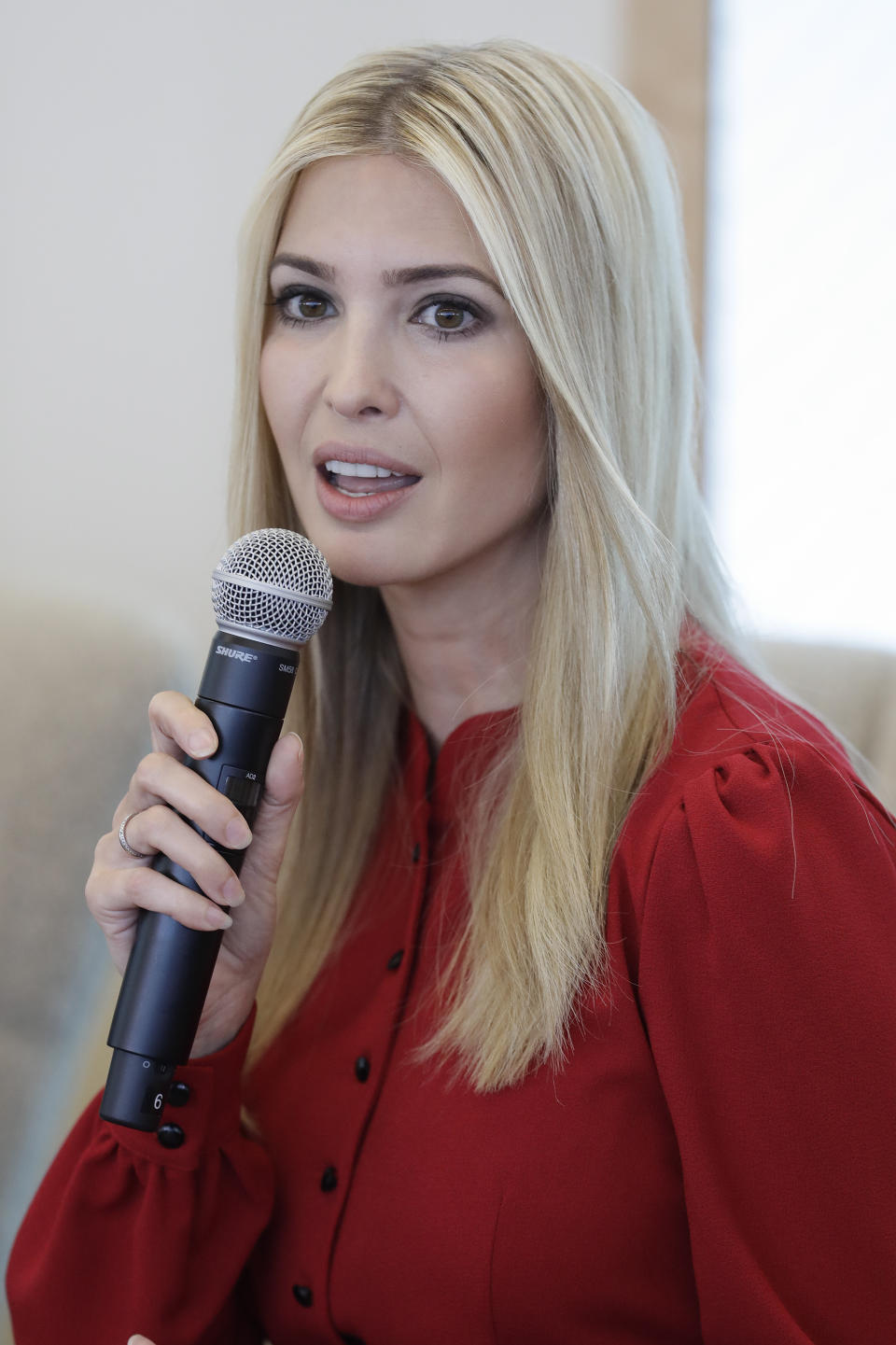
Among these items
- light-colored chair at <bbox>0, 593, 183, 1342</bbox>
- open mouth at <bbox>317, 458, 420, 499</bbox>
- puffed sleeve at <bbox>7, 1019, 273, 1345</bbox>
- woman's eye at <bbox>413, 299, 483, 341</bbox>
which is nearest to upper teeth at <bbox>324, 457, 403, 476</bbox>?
open mouth at <bbox>317, 458, 420, 499</bbox>

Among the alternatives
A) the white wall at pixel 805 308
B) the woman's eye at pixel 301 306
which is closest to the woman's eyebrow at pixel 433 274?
the woman's eye at pixel 301 306

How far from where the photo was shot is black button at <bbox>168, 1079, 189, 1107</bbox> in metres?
1.02

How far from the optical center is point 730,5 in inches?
72.3

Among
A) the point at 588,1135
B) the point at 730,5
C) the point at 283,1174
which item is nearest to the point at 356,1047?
the point at 283,1174

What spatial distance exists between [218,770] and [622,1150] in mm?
418

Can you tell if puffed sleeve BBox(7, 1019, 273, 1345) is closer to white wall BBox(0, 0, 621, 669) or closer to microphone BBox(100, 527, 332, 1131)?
microphone BBox(100, 527, 332, 1131)

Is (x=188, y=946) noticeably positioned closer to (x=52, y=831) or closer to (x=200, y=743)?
(x=200, y=743)

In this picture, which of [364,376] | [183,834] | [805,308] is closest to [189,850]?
[183,834]

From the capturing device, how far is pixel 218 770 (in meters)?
0.79

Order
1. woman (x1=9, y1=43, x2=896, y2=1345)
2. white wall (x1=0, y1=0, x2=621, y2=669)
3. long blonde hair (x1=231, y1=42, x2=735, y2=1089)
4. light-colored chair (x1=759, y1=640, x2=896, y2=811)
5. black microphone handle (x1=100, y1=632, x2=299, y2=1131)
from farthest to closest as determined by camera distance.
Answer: white wall (x1=0, y1=0, x2=621, y2=669)
light-colored chair (x1=759, y1=640, x2=896, y2=811)
long blonde hair (x1=231, y1=42, x2=735, y2=1089)
woman (x1=9, y1=43, x2=896, y2=1345)
black microphone handle (x1=100, y1=632, x2=299, y2=1131)

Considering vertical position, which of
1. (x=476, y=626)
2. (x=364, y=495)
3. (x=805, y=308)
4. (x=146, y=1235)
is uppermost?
(x=805, y=308)

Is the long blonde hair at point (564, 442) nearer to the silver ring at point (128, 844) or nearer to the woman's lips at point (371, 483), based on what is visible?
the woman's lips at point (371, 483)

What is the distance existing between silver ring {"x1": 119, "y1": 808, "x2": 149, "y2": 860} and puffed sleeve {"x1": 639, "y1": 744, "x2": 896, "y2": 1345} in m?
0.36

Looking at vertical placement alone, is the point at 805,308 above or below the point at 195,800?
above
